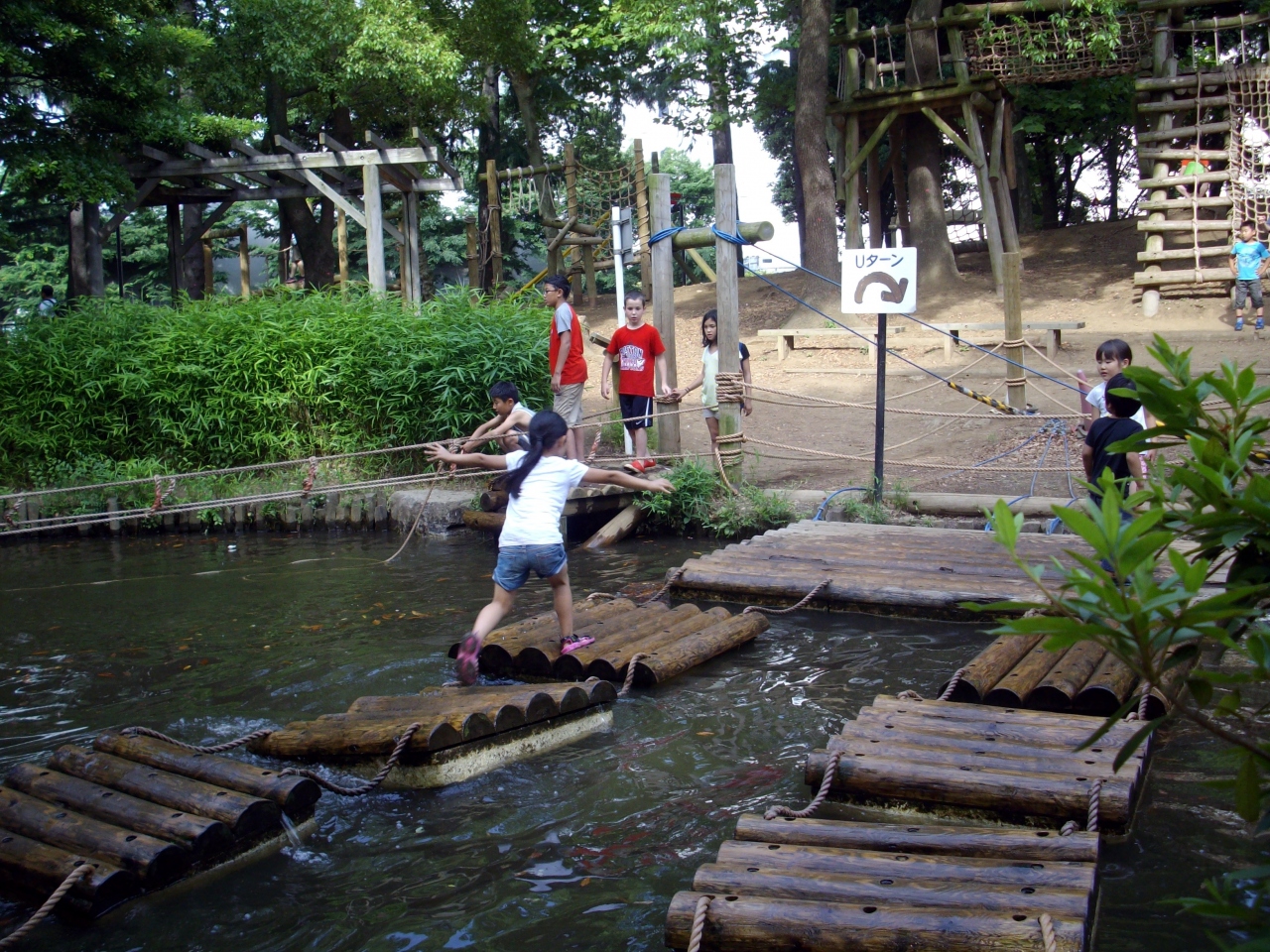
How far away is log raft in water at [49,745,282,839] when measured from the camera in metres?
4.41

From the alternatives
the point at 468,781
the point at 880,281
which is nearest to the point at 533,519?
the point at 468,781

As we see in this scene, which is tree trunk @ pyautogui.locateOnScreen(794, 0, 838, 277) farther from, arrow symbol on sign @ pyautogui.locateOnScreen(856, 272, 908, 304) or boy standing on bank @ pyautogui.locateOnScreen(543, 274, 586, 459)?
arrow symbol on sign @ pyautogui.locateOnScreen(856, 272, 908, 304)

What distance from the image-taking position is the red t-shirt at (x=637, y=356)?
413 inches

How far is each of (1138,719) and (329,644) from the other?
4955 mm

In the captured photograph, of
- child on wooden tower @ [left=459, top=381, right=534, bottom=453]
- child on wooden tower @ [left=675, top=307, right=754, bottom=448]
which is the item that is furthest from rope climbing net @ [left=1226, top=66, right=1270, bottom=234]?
child on wooden tower @ [left=459, top=381, right=534, bottom=453]

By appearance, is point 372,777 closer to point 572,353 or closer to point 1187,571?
point 1187,571

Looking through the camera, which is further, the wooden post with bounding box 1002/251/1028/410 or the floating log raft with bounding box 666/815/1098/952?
the wooden post with bounding box 1002/251/1028/410

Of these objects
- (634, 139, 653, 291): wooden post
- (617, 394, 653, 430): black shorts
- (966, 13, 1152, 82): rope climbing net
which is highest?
(966, 13, 1152, 82): rope climbing net

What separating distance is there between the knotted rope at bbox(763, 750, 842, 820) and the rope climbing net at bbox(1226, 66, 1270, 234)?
1445 cm

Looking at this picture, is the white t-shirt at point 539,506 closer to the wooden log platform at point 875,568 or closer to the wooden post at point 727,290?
the wooden log platform at point 875,568

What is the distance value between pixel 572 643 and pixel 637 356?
4439mm

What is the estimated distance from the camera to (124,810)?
4457mm

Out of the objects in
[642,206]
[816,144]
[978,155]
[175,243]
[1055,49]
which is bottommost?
[642,206]

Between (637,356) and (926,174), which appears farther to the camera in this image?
(926,174)
